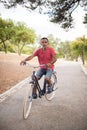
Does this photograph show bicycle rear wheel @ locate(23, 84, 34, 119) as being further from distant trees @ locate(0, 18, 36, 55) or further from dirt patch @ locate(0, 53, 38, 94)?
distant trees @ locate(0, 18, 36, 55)

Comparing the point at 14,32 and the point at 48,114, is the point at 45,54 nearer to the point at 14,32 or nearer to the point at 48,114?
the point at 48,114

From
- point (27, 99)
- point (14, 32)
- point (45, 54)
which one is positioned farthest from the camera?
point (14, 32)

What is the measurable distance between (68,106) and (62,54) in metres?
133

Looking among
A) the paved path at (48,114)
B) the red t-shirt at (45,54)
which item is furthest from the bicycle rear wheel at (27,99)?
the red t-shirt at (45,54)

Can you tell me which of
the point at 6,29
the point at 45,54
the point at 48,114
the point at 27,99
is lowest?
the point at 48,114

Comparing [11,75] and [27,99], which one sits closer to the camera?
[27,99]

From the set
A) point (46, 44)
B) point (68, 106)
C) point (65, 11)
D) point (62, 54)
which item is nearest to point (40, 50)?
point (46, 44)

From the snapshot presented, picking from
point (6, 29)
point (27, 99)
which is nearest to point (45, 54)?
point (27, 99)

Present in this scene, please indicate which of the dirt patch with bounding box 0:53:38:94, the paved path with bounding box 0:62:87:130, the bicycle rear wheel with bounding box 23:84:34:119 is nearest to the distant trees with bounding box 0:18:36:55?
the dirt patch with bounding box 0:53:38:94

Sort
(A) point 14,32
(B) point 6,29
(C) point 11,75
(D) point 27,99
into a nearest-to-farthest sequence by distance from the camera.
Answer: (D) point 27,99, (C) point 11,75, (B) point 6,29, (A) point 14,32

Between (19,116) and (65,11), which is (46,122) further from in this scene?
(65,11)

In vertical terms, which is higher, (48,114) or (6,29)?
(6,29)

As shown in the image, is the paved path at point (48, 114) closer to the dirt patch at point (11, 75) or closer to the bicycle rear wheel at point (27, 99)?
the bicycle rear wheel at point (27, 99)

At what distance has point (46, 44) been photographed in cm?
827
